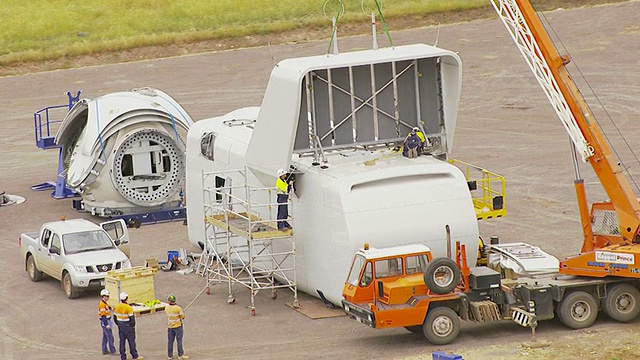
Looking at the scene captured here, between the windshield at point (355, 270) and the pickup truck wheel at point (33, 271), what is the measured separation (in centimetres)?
995

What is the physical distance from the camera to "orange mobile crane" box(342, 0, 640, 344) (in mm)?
24672

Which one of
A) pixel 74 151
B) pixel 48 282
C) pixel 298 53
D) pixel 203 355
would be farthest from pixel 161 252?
pixel 298 53

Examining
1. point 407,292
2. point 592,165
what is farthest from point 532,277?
point 407,292

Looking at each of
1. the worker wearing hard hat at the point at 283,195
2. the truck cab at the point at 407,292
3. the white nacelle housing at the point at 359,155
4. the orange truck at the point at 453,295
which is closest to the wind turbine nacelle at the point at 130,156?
the white nacelle housing at the point at 359,155

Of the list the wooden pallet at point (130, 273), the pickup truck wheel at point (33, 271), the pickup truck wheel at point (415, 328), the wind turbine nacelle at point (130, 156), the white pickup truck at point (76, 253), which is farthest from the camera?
the wind turbine nacelle at point (130, 156)

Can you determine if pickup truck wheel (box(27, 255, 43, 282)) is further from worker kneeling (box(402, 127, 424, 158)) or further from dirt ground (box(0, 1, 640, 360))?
worker kneeling (box(402, 127, 424, 158))

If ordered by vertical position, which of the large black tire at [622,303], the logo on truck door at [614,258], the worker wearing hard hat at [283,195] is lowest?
the large black tire at [622,303]

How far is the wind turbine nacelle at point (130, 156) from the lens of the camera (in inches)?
1534

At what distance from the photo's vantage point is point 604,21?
2361 inches

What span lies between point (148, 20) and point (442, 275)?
44498 mm

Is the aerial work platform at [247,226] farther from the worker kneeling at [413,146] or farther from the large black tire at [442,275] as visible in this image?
the large black tire at [442,275]

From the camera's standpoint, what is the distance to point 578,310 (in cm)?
2561

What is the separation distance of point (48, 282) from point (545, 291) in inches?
512

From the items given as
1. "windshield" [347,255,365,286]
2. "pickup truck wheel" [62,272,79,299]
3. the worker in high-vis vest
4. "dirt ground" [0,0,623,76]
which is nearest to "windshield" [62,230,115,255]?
"pickup truck wheel" [62,272,79,299]
